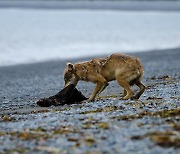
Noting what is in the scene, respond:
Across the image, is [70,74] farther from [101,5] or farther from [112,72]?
[101,5]

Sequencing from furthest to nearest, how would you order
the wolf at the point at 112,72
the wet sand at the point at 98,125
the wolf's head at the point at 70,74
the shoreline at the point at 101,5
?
the shoreline at the point at 101,5 < the wolf's head at the point at 70,74 < the wolf at the point at 112,72 < the wet sand at the point at 98,125

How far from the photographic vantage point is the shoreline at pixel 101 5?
116938mm

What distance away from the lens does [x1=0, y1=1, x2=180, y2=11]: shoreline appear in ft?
384

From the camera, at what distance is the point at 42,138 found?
1056 centimetres

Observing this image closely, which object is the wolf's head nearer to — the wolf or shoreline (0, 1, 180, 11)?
the wolf

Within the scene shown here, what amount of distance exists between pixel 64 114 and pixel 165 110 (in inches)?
91.2

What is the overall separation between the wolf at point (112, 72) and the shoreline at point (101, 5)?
330ft

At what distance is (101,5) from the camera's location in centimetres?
12494

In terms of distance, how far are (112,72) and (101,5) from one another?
4351 inches

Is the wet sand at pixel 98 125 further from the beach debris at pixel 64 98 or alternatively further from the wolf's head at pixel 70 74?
the wolf's head at pixel 70 74

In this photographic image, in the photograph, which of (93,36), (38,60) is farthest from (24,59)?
(93,36)

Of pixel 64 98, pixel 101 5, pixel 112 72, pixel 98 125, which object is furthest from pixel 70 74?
pixel 101 5

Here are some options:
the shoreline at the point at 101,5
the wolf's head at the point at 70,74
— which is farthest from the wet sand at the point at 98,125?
the shoreline at the point at 101,5

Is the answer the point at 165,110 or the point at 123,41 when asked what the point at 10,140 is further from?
the point at 123,41
